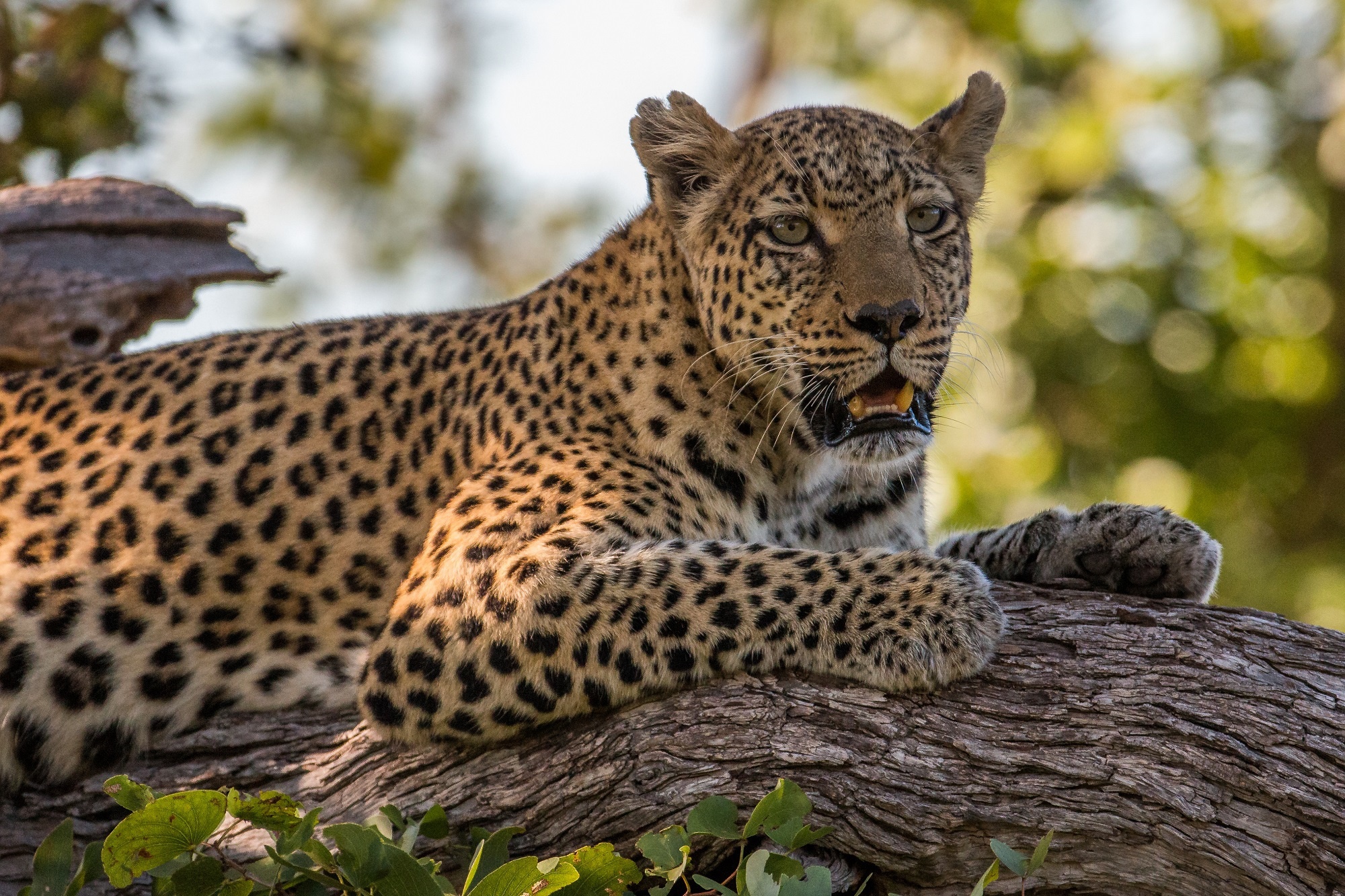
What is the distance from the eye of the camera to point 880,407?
22.6 ft

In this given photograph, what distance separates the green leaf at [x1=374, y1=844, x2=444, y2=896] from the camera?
15.5 ft

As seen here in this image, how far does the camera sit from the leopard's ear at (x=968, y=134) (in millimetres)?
7617

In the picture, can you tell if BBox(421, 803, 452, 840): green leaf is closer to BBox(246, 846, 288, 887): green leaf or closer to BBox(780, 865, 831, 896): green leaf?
BBox(246, 846, 288, 887): green leaf

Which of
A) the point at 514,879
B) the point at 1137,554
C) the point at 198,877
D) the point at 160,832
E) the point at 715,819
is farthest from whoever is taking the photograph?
the point at 1137,554

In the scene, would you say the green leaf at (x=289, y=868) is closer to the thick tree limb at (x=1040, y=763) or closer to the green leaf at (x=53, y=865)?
the green leaf at (x=53, y=865)

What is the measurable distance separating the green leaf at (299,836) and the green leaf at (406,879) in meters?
0.36

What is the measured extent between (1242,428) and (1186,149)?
421cm

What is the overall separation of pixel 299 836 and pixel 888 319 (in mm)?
3345

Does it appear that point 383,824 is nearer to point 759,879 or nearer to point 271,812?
point 271,812

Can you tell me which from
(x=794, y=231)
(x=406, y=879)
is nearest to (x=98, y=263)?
(x=794, y=231)

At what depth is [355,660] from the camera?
7.16m

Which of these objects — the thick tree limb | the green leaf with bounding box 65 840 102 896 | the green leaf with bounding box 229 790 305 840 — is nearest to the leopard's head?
the thick tree limb

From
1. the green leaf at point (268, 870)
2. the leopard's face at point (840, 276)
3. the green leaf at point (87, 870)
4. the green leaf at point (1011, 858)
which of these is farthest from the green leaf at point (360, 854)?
the leopard's face at point (840, 276)

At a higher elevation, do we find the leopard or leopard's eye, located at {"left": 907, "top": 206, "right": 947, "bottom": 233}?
leopard's eye, located at {"left": 907, "top": 206, "right": 947, "bottom": 233}
